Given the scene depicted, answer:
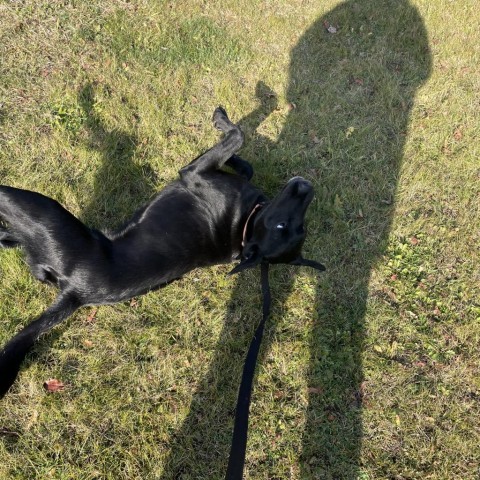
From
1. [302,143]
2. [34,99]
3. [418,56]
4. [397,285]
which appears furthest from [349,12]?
[34,99]

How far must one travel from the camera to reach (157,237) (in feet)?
11.2

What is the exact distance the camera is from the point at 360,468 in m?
3.42

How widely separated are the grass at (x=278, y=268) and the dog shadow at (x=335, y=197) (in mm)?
18

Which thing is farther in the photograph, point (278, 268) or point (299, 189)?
point (278, 268)

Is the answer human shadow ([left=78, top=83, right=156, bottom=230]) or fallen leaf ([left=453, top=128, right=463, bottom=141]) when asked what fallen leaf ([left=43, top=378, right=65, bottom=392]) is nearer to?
human shadow ([left=78, top=83, right=156, bottom=230])

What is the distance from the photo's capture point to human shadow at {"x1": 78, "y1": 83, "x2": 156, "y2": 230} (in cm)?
410

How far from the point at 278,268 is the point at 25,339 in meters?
2.28

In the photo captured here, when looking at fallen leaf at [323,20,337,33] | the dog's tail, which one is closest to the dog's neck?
the dog's tail

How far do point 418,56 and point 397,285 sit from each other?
3171mm

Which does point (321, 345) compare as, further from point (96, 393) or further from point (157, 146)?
point (157, 146)

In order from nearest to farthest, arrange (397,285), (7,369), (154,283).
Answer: (7,369), (154,283), (397,285)

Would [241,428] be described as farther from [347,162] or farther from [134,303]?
[347,162]

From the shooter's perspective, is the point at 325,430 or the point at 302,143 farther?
the point at 302,143

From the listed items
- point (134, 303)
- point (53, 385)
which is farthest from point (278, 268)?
point (53, 385)
